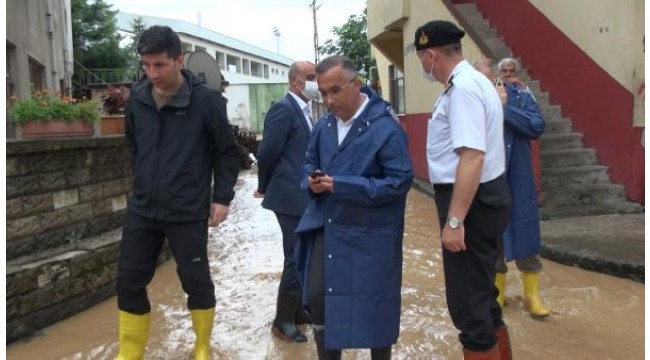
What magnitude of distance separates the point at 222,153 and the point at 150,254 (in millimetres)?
671

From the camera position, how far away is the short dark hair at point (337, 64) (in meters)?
2.93

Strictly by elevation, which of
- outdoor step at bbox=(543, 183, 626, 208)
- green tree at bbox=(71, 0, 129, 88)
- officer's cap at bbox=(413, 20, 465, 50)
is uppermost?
green tree at bbox=(71, 0, 129, 88)

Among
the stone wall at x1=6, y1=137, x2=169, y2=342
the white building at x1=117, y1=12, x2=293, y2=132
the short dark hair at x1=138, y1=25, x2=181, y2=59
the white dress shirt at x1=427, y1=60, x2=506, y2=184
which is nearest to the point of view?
the white dress shirt at x1=427, y1=60, x2=506, y2=184

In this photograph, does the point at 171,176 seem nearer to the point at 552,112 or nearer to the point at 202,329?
the point at 202,329

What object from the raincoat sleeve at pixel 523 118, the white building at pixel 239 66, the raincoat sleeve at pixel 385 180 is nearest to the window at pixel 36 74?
the raincoat sleeve at pixel 523 118

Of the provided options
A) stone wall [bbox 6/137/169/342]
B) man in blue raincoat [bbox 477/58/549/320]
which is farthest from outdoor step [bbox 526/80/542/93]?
stone wall [bbox 6/137/169/342]

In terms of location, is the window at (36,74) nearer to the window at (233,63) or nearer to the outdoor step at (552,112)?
the outdoor step at (552,112)

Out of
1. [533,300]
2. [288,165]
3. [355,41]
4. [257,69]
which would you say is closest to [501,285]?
[533,300]

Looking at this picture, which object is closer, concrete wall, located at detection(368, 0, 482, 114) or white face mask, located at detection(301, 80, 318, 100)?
white face mask, located at detection(301, 80, 318, 100)

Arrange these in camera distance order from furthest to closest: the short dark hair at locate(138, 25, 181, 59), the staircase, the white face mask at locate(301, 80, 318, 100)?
the staircase
the white face mask at locate(301, 80, 318, 100)
the short dark hair at locate(138, 25, 181, 59)

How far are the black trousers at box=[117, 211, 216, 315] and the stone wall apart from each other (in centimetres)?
120

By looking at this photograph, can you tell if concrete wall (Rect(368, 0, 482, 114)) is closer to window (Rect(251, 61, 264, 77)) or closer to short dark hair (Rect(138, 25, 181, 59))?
short dark hair (Rect(138, 25, 181, 59))

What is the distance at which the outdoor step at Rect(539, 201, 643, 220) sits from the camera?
24.4 ft

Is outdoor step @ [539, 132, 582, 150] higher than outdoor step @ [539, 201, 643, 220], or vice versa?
outdoor step @ [539, 132, 582, 150]
